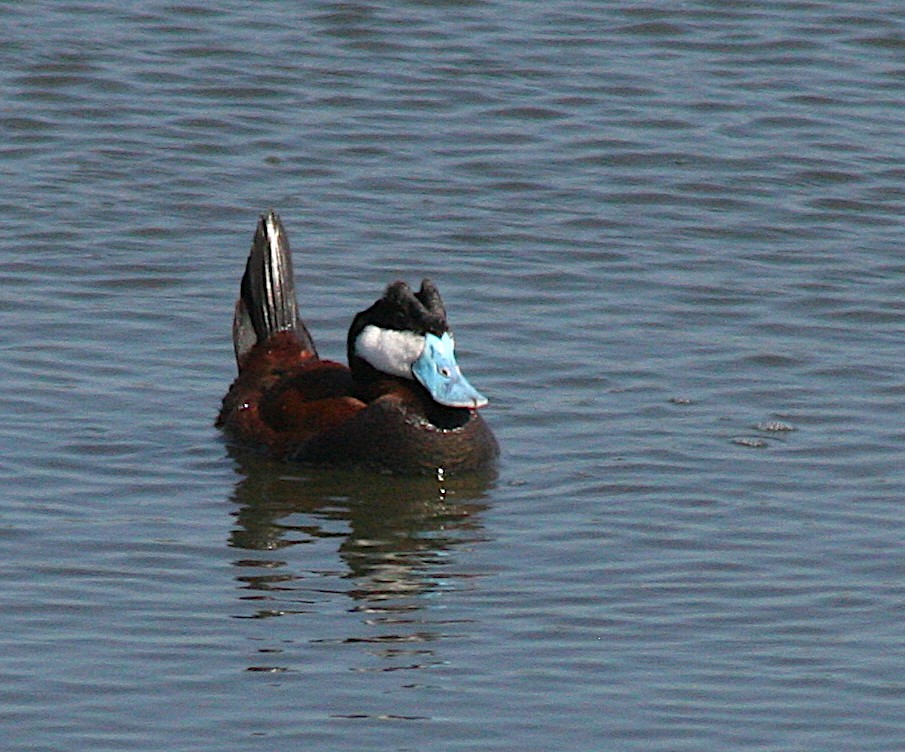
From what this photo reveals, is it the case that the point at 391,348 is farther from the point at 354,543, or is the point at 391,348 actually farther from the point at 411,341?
the point at 354,543

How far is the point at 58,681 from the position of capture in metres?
7.18

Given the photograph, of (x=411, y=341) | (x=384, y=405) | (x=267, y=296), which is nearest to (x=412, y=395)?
(x=384, y=405)

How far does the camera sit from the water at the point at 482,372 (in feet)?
24.0

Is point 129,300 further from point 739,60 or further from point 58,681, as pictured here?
point 739,60

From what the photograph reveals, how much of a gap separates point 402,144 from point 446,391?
5.93 m

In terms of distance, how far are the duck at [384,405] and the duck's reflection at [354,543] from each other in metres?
0.09

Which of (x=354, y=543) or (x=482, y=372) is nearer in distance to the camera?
(x=354, y=543)

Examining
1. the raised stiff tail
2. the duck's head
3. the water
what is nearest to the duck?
the duck's head

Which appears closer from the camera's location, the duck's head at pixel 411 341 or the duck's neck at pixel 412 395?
the duck's head at pixel 411 341

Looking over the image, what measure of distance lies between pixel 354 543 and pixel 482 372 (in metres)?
2.46

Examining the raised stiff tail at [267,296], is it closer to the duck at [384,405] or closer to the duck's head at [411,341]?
the duck at [384,405]

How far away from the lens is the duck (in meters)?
10.0

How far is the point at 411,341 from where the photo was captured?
396 inches

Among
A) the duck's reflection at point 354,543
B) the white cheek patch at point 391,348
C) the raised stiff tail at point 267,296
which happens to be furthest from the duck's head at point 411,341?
the raised stiff tail at point 267,296
